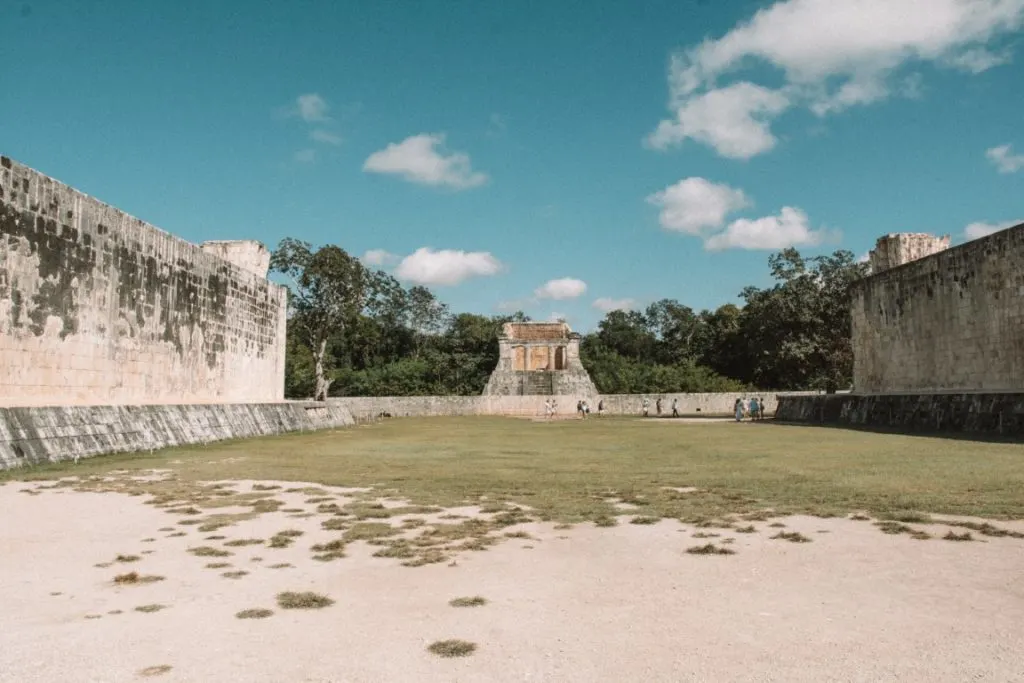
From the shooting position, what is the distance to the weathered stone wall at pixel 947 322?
16.1m

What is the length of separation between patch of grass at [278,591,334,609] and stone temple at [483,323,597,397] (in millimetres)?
33768

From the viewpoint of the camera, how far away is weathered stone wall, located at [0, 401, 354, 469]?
9.43 meters

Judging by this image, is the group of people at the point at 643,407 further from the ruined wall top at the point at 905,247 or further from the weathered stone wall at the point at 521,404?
the ruined wall top at the point at 905,247

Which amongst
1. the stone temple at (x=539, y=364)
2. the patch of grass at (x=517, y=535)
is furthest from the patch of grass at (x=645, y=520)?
the stone temple at (x=539, y=364)

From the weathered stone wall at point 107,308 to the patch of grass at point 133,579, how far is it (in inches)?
326

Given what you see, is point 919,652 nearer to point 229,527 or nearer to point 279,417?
point 229,527

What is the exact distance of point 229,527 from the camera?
214 inches

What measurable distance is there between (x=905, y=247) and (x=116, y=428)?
21.8m

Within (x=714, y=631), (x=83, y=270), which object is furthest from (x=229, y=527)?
(x=83, y=270)

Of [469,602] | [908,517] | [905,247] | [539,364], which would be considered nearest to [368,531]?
[469,602]

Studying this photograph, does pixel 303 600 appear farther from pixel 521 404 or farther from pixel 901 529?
pixel 521 404

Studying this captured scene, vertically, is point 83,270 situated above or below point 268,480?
above

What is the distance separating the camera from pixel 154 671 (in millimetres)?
2703

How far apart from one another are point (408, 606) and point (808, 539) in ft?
9.09
